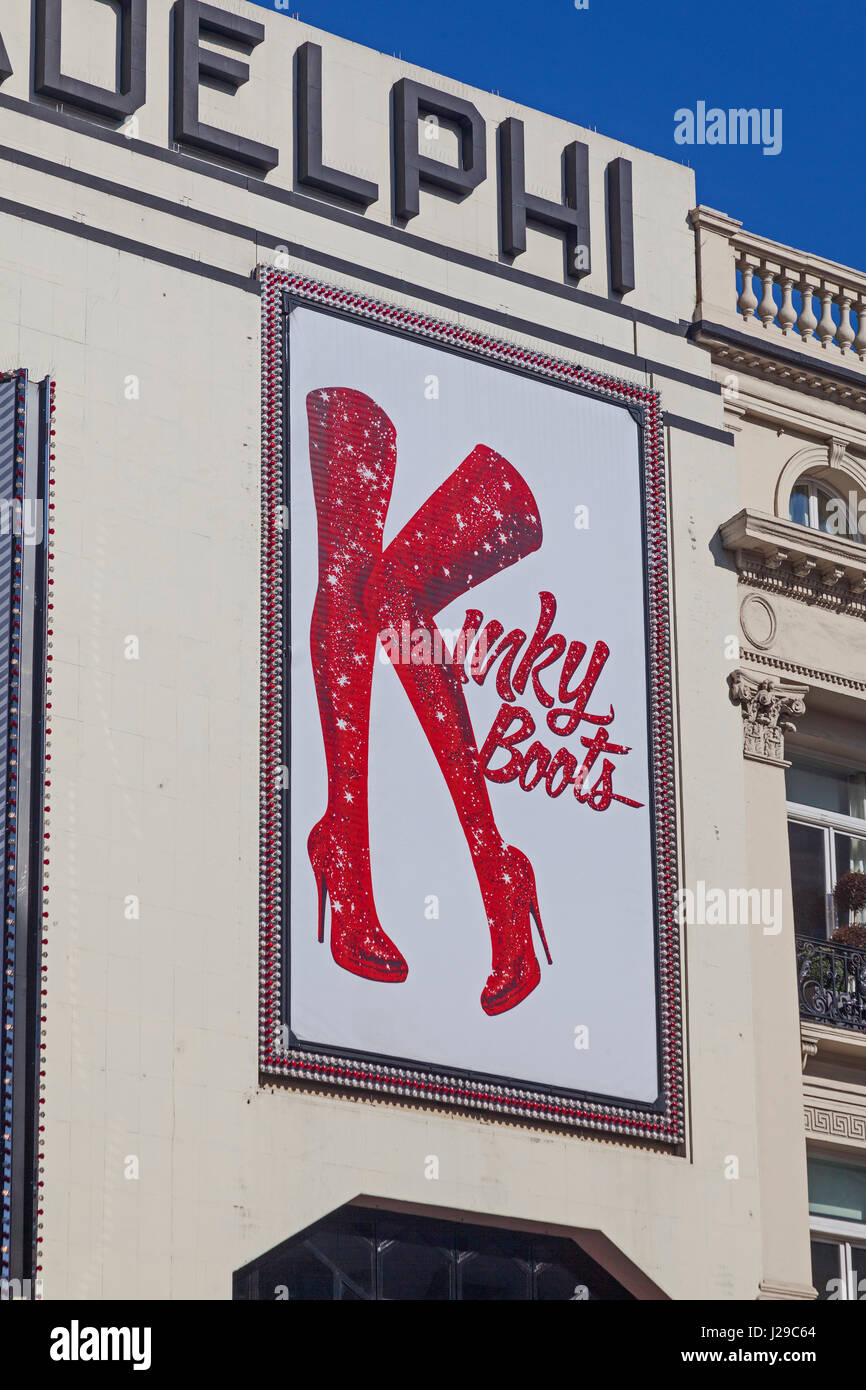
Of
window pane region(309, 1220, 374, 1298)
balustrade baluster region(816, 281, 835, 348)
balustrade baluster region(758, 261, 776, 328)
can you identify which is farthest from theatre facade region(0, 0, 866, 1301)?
balustrade baluster region(816, 281, 835, 348)

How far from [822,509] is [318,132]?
6.51 metres

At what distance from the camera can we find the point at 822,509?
28.2m

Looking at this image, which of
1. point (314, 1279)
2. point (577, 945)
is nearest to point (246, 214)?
point (577, 945)

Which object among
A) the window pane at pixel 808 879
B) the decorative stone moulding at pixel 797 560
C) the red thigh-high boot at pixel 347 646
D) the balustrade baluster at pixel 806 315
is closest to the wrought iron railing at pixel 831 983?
the window pane at pixel 808 879

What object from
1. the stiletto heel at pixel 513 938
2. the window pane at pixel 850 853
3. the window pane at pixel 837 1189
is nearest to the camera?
the stiletto heel at pixel 513 938

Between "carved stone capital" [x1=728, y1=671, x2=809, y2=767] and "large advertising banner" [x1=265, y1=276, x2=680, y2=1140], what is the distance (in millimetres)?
1035

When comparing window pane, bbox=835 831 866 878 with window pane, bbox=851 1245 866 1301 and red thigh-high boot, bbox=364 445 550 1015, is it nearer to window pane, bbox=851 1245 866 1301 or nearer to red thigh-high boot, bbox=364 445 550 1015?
window pane, bbox=851 1245 866 1301

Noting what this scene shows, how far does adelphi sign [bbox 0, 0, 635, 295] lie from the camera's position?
23.9 meters

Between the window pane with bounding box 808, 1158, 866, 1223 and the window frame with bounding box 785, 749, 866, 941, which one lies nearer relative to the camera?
the window pane with bounding box 808, 1158, 866, 1223

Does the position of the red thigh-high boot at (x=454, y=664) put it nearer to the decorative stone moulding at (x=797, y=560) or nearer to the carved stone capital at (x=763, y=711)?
the decorative stone moulding at (x=797, y=560)

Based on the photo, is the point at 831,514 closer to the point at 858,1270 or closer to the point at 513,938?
the point at 513,938

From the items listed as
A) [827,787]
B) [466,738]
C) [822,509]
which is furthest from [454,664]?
[822,509]

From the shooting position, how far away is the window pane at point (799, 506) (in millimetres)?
28016

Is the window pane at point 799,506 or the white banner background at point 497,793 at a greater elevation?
the window pane at point 799,506
